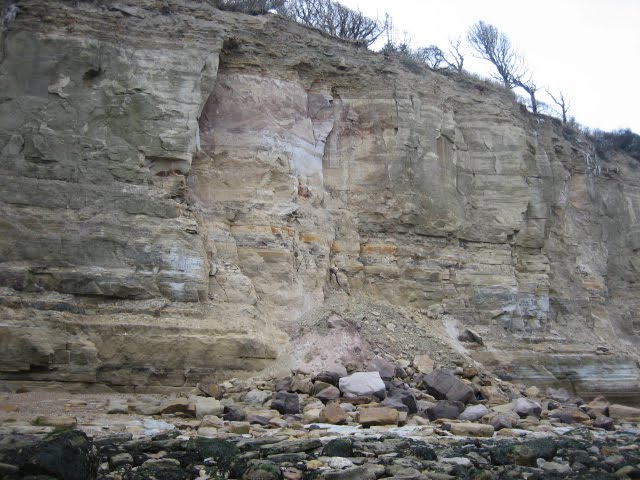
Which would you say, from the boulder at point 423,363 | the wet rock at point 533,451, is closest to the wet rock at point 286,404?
the boulder at point 423,363

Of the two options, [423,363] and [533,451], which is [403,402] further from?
[533,451]

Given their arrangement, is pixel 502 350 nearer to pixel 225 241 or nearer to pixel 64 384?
pixel 225 241

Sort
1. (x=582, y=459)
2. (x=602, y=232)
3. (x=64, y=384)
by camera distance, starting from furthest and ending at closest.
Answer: (x=602, y=232)
(x=64, y=384)
(x=582, y=459)

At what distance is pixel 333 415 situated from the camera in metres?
8.73

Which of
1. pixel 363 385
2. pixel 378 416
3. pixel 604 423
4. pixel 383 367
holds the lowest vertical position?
pixel 604 423

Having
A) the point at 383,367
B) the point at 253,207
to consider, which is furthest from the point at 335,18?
the point at 383,367

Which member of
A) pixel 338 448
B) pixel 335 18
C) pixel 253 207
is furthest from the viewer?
pixel 335 18

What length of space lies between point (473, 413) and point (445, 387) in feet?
3.19

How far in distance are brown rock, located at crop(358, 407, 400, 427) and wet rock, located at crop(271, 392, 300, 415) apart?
37.0 inches

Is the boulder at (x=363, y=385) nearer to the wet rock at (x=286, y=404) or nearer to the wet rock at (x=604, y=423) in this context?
the wet rock at (x=286, y=404)

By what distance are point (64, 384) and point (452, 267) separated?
8.85m

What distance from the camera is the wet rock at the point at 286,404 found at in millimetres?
9219

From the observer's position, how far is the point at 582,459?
7336 millimetres

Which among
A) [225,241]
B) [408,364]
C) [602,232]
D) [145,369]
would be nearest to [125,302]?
[145,369]
